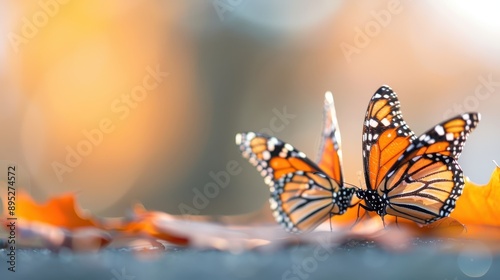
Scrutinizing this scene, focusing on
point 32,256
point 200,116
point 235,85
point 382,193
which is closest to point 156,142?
point 200,116

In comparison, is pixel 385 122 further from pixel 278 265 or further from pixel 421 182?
pixel 278 265

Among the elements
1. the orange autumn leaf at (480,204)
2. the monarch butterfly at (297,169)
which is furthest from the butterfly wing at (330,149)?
the orange autumn leaf at (480,204)

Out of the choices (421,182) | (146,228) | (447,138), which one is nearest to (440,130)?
(447,138)

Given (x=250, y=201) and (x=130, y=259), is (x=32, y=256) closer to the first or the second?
(x=130, y=259)

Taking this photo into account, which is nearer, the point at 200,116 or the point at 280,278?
the point at 280,278

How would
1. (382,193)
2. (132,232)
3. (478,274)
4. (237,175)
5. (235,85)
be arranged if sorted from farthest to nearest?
(235,85) < (237,175) < (382,193) < (132,232) < (478,274)

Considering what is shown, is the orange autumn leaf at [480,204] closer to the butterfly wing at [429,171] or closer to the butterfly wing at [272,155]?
the butterfly wing at [429,171]
